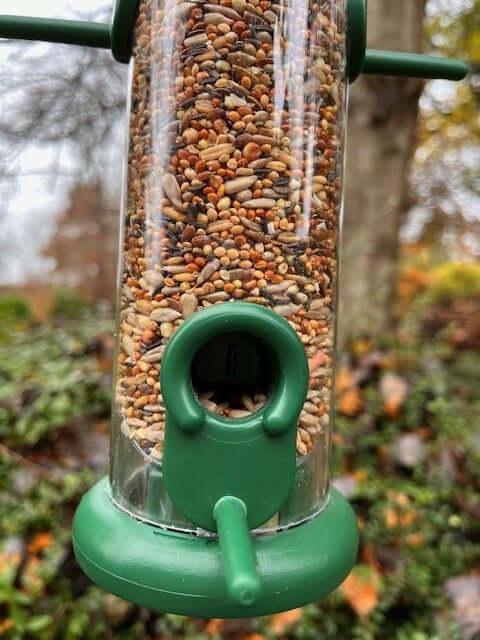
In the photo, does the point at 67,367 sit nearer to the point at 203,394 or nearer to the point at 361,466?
the point at 361,466

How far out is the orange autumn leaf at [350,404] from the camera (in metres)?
2.59

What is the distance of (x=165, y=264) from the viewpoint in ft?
3.17

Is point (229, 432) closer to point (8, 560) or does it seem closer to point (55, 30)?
point (55, 30)

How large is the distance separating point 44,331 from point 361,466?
161cm

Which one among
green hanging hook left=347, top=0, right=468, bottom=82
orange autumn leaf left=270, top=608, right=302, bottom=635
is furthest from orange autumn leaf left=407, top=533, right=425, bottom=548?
green hanging hook left=347, top=0, right=468, bottom=82

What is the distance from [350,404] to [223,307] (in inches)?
72.5

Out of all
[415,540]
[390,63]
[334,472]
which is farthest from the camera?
[334,472]

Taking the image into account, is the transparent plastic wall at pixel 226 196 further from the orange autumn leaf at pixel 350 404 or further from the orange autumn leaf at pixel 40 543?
the orange autumn leaf at pixel 350 404

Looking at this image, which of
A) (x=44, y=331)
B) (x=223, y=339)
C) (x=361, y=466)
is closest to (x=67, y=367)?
(x=44, y=331)

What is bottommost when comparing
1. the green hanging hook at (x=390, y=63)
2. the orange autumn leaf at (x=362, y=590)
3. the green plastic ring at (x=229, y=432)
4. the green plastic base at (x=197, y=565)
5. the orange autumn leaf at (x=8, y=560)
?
the orange autumn leaf at (x=362, y=590)

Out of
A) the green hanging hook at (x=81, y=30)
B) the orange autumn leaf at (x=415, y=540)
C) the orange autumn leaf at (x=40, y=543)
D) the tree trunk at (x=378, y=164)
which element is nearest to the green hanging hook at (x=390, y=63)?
the green hanging hook at (x=81, y=30)

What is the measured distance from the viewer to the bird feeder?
0.86 meters

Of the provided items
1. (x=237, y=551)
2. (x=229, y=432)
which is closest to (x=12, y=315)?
(x=229, y=432)

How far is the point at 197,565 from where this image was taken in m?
A: 0.85
